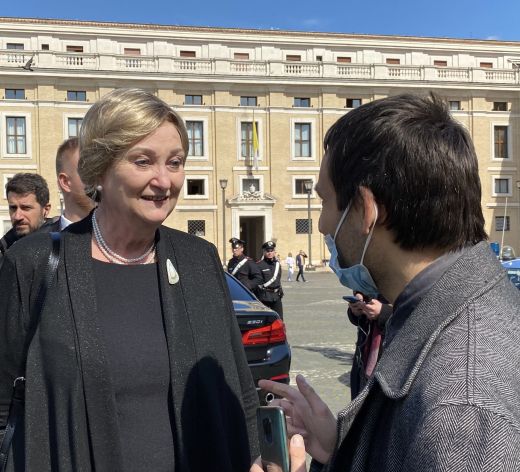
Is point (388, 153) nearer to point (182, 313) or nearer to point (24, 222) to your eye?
point (182, 313)

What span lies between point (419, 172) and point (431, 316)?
0.30 meters

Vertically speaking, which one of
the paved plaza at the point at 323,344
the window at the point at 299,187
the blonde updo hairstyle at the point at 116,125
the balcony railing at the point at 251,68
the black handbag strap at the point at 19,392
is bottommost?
the paved plaza at the point at 323,344

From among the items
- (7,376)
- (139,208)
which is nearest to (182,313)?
(139,208)

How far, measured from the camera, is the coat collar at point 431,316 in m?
1.10

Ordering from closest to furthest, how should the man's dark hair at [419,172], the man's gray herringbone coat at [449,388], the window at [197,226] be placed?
the man's gray herringbone coat at [449,388] < the man's dark hair at [419,172] < the window at [197,226]

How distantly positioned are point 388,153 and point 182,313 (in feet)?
3.75

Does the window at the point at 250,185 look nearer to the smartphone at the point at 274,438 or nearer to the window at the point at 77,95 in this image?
the window at the point at 77,95

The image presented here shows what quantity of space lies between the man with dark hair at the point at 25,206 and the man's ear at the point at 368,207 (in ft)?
10.4

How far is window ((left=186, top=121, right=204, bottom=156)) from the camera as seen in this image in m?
40.1

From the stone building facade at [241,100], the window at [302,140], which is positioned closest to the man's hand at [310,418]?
the stone building facade at [241,100]

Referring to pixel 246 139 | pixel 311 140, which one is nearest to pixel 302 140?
pixel 311 140

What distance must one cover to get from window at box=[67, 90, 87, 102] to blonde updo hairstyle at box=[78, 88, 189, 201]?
39.4 metres

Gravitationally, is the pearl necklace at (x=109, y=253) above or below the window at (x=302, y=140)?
below

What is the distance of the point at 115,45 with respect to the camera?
4181 cm
